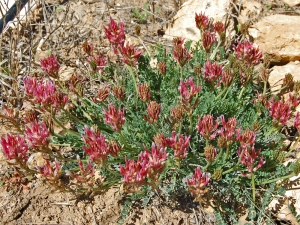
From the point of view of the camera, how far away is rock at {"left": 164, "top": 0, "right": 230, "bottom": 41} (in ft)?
15.8

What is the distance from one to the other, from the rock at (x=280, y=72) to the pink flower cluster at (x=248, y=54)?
2.91 ft

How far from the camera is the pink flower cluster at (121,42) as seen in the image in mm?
3262

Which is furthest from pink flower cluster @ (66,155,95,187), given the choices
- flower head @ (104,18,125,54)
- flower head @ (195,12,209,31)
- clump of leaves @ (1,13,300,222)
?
flower head @ (195,12,209,31)

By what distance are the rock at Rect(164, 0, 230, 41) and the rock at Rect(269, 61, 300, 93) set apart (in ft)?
→ 3.06

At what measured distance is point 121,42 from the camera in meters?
3.36

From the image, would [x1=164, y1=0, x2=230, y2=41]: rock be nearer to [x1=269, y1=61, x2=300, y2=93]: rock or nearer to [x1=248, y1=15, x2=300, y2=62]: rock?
[x1=248, y1=15, x2=300, y2=62]: rock

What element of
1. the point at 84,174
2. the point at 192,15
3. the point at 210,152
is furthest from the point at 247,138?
the point at 192,15

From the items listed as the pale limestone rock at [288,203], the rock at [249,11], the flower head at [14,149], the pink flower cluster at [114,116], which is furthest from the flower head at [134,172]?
the rock at [249,11]

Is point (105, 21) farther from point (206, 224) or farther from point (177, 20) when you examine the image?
point (206, 224)

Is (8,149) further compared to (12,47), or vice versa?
(12,47)

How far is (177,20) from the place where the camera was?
16.8 ft

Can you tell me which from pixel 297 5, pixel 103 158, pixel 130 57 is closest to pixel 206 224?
pixel 103 158

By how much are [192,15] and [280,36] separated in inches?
44.3

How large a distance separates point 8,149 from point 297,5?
14.0 feet
